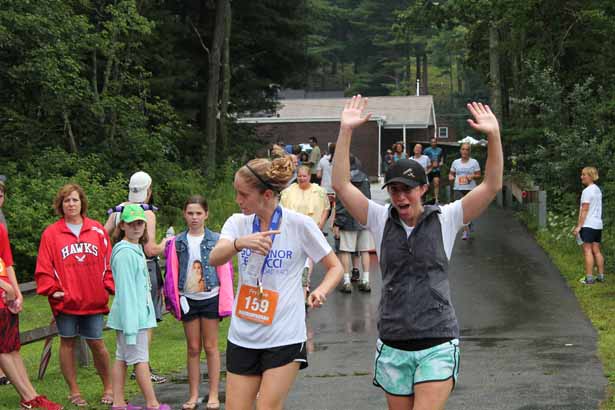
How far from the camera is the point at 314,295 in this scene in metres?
5.40

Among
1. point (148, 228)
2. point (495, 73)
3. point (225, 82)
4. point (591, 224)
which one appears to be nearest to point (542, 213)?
point (591, 224)

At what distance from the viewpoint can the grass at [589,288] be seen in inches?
379

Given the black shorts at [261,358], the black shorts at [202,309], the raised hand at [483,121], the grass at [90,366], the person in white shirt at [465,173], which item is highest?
the raised hand at [483,121]

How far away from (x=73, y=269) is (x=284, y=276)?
9.80 ft

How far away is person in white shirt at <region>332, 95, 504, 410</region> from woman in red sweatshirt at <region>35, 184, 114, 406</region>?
331 cm

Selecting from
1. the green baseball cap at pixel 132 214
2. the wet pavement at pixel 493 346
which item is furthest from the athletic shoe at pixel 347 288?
the green baseball cap at pixel 132 214

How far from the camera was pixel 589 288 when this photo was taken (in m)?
14.0

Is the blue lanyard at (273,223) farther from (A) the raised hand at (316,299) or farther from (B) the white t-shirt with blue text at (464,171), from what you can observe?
(B) the white t-shirt with blue text at (464,171)

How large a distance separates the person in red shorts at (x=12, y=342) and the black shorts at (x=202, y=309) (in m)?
1.21

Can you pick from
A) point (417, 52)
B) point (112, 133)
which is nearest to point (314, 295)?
point (112, 133)

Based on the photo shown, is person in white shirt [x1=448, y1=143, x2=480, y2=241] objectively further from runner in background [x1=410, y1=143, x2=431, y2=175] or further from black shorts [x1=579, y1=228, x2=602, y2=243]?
black shorts [x1=579, y1=228, x2=602, y2=243]

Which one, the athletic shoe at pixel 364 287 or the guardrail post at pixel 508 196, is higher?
the guardrail post at pixel 508 196

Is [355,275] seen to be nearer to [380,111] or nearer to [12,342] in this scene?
[12,342]

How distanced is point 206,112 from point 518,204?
12577 mm
